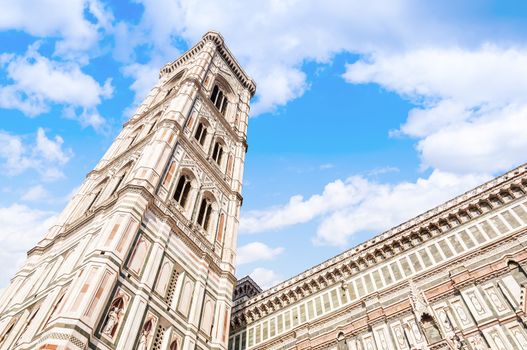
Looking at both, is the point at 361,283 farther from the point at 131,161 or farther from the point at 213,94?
the point at 213,94

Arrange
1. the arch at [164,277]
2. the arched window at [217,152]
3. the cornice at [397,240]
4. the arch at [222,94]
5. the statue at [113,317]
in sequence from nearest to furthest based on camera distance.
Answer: the statue at [113,317]
the arch at [164,277]
the cornice at [397,240]
the arched window at [217,152]
the arch at [222,94]

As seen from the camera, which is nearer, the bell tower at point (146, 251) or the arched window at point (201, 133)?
the bell tower at point (146, 251)

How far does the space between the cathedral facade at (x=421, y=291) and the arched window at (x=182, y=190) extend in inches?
338

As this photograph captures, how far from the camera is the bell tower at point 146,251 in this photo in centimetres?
1424

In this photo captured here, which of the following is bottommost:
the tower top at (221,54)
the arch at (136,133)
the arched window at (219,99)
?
the arch at (136,133)

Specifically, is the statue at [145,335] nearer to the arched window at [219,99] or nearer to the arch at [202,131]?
the arch at [202,131]

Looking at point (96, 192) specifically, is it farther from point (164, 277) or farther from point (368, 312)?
point (368, 312)

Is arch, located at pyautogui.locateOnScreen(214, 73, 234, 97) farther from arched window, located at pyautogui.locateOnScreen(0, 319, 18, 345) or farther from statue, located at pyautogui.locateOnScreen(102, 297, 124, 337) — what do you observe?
statue, located at pyautogui.locateOnScreen(102, 297, 124, 337)

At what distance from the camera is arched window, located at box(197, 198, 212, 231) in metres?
23.4

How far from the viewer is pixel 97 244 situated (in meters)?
15.9

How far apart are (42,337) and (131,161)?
1345cm

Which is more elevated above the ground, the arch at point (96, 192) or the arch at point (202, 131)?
the arch at point (202, 131)

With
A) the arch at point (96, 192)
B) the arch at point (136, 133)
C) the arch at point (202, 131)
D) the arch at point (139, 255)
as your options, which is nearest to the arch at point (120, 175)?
the arch at point (96, 192)

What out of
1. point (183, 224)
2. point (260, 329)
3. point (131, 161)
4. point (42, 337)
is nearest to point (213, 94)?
point (131, 161)
